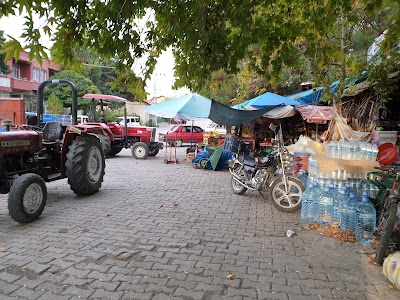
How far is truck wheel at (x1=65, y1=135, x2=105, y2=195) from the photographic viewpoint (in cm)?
645

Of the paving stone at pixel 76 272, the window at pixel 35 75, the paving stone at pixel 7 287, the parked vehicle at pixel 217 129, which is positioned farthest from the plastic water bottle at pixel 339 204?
the window at pixel 35 75

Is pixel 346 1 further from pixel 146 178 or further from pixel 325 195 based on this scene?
pixel 146 178

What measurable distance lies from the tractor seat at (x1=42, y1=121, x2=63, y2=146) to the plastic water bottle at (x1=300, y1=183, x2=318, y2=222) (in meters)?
5.05

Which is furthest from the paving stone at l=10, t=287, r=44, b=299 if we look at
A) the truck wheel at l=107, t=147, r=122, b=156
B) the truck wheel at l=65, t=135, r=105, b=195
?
the truck wheel at l=107, t=147, r=122, b=156

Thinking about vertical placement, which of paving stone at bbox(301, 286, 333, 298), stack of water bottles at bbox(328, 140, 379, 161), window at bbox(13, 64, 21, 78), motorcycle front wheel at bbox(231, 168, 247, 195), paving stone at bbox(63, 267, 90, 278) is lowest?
paving stone at bbox(63, 267, 90, 278)

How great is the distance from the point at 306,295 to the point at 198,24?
3.08m

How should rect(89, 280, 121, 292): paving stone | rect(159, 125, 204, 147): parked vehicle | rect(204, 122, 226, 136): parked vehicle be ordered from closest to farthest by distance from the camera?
rect(89, 280, 121, 292): paving stone → rect(159, 125, 204, 147): parked vehicle → rect(204, 122, 226, 136): parked vehicle

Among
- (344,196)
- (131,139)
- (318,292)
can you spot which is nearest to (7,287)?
(318,292)

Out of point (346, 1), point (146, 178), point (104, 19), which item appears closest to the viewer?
point (104, 19)

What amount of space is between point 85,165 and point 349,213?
16.3ft

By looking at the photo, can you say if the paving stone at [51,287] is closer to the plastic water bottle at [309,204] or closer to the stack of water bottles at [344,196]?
the stack of water bottles at [344,196]

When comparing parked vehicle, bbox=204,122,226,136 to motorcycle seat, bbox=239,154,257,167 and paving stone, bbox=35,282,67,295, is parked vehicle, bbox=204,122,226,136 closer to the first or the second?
motorcycle seat, bbox=239,154,257,167

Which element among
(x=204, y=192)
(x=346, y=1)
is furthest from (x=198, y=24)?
(x=204, y=192)

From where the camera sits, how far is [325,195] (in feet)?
18.1
